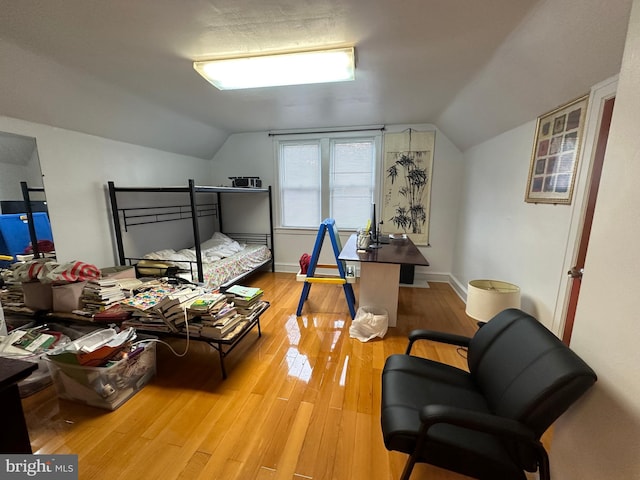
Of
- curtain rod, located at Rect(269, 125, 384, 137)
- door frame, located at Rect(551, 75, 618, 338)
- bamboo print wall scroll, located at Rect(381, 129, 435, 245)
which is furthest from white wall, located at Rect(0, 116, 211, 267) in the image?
door frame, located at Rect(551, 75, 618, 338)

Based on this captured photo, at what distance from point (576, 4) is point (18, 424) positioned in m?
2.68

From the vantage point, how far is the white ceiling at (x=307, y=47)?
135 centimetres

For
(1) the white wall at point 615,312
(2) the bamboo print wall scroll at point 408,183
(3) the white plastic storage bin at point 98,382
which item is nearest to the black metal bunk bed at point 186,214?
(3) the white plastic storage bin at point 98,382

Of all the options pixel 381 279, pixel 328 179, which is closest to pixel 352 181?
pixel 328 179

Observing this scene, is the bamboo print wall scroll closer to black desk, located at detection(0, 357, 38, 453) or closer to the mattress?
the mattress

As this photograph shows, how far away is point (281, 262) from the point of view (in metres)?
4.60

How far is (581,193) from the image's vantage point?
5.05ft

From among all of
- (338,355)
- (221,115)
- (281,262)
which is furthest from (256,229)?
(338,355)

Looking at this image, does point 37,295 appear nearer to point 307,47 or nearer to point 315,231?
point 307,47

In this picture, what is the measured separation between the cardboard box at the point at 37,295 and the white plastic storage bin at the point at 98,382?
736 millimetres

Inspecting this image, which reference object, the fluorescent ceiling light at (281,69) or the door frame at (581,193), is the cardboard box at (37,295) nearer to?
the fluorescent ceiling light at (281,69)

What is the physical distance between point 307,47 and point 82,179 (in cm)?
248

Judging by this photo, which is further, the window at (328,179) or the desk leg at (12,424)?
the window at (328,179)

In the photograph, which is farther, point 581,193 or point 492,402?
point 581,193
